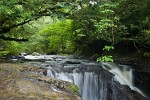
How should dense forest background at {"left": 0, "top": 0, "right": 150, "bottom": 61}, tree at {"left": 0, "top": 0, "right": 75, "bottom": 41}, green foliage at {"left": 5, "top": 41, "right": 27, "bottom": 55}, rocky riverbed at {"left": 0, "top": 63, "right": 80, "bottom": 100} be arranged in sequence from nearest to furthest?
rocky riverbed at {"left": 0, "top": 63, "right": 80, "bottom": 100} < dense forest background at {"left": 0, "top": 0, "right": 150, "bottom": 61} < tree at {"left": 0, "top": 0, "right": 75, "bottom": 41} < green foliage at {"left": 5, "top": 41, "right": 27, "bottom": 55}

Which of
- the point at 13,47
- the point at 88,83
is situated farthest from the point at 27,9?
the point at 13,47

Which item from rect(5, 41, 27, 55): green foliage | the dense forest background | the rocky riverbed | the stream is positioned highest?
the dense forest background

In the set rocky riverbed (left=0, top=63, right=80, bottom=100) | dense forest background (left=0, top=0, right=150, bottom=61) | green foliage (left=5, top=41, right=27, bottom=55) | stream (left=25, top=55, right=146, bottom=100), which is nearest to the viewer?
rocky riverbed (left=0, top=63, right=80, bottom=100)

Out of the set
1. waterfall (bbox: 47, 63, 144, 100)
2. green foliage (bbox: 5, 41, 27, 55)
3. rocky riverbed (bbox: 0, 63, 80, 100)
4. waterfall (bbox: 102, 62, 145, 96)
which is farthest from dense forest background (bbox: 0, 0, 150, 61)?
green foliage (bbox: 5, 41, 27, 55)

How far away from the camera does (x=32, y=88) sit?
808 cm

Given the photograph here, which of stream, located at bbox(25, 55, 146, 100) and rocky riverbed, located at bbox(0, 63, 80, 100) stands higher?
rocky riverbed, located at bbox(0, 63, 80, 100)

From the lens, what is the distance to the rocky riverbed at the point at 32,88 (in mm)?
7238

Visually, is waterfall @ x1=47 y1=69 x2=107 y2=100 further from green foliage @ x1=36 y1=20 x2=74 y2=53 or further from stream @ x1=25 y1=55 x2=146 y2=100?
green foliage @ x1=36 y1=20 x2=74 y2=53

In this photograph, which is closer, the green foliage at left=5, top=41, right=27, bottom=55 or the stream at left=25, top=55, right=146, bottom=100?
the stream at left=25, top=55, right=146, bottom=100

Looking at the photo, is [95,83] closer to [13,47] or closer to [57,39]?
[13,47]

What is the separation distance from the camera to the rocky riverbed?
724cm

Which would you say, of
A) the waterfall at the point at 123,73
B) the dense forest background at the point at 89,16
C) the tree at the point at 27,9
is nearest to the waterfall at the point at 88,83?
the waterfall at the point at 123,73

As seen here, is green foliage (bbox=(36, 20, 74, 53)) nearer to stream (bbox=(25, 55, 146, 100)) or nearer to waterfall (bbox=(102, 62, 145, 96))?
waterfall (bbox=(102, 62, 145, 96))

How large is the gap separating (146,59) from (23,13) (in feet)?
27.4
